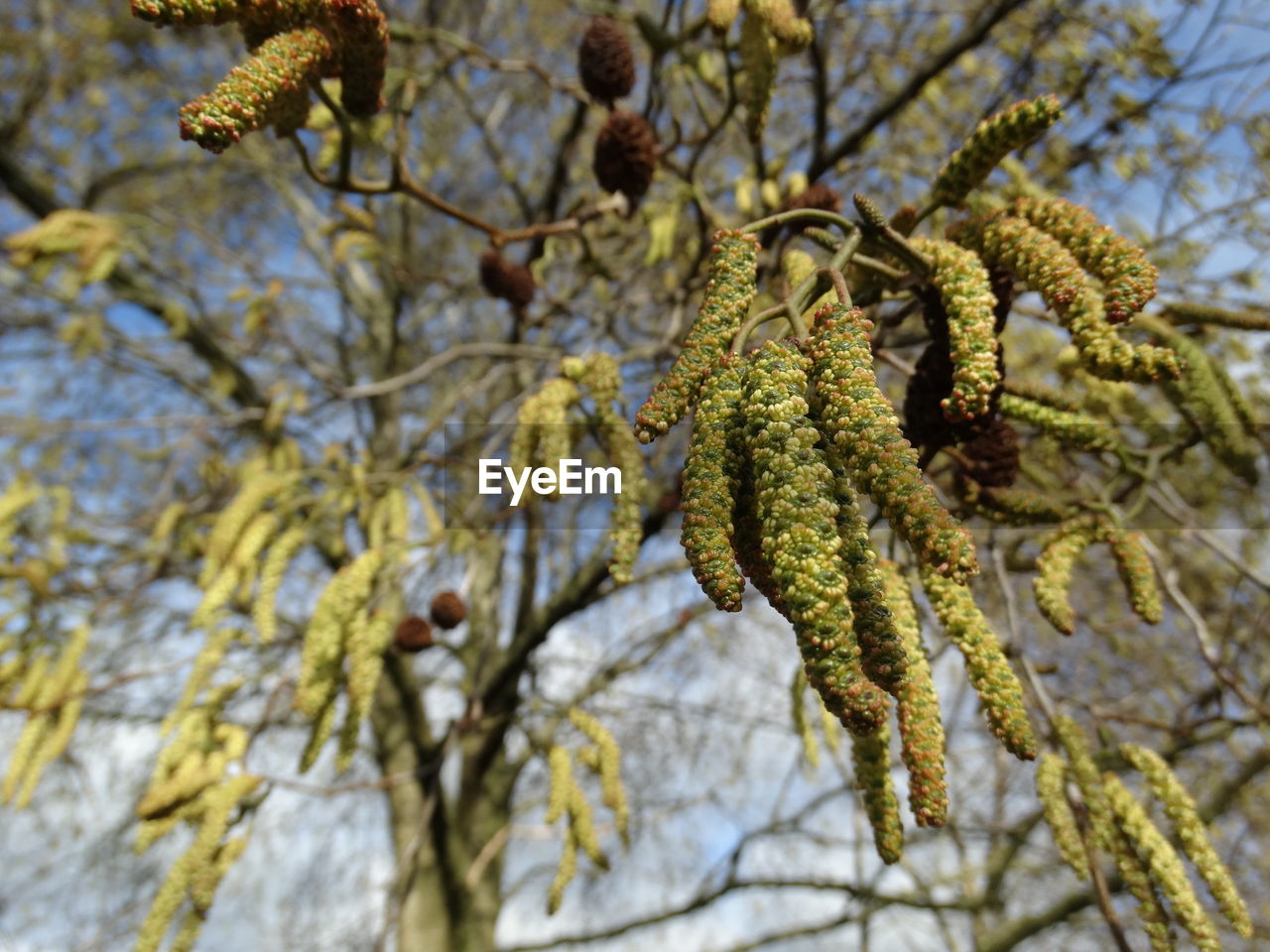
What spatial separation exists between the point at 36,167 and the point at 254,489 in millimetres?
4454

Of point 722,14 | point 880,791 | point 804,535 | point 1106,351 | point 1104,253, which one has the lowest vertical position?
point 880,791

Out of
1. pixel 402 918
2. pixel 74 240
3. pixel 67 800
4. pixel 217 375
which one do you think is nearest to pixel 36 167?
pixel 217 375

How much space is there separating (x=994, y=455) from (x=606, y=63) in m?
1.38

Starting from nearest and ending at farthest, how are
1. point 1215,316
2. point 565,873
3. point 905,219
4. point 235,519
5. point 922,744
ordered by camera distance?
point 922,744, point 905,219, point 1215,316, point 565,873, point 235,519

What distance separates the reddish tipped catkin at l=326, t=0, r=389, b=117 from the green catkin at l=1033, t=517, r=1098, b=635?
112cm

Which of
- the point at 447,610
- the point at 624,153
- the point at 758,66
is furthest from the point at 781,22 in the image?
the point at 447,610

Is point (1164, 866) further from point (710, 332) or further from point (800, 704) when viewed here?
point (710, 332)

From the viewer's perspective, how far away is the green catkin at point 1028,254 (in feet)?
2.86

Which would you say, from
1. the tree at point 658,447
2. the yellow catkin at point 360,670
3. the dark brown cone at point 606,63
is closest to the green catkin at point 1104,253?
the tree at point 658,447

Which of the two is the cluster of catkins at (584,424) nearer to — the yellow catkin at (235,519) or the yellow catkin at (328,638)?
the yellow catkin at (328,638)

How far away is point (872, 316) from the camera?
1373mm

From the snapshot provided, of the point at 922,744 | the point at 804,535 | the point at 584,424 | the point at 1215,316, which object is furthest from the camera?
the point at 584,424

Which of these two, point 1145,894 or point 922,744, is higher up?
point 922,744

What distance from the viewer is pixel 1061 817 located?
122 centimetres
